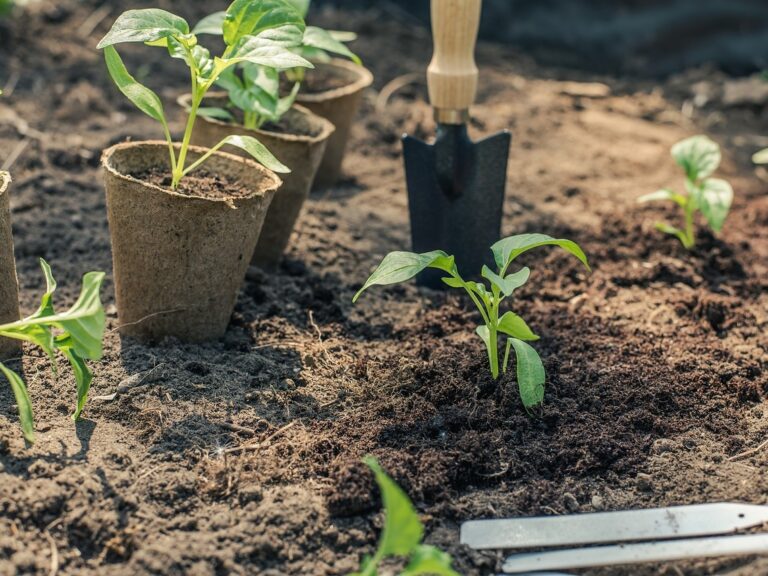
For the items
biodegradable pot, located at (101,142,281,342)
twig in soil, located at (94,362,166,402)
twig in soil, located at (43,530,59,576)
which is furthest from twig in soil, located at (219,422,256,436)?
twig in soil, located at (43,530,59,576)

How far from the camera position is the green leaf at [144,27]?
1954 millimetres

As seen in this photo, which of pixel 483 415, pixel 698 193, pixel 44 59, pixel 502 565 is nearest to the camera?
pixel 502 565

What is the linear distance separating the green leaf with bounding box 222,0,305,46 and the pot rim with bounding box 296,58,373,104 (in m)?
1.00

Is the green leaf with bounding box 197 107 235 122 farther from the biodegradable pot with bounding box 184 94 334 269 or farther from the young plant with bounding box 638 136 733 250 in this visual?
the young plant with bounding box 638 136 733 250

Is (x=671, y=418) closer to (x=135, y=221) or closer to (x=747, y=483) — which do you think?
(x=747, y=483)

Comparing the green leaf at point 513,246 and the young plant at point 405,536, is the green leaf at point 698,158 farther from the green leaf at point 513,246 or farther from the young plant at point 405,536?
the young plant at point 405,536

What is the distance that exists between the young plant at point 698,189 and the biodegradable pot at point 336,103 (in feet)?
3.69

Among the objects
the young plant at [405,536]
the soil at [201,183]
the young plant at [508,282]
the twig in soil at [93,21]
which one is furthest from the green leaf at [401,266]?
the twig in soil at [93,21]

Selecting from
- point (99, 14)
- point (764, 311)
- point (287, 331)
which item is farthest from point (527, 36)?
point (287, 331)

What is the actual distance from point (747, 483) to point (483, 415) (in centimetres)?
58

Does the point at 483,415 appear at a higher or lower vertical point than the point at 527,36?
lower

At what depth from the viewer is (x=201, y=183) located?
2.26m

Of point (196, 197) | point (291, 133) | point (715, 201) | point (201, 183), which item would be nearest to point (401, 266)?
point (196, 197)

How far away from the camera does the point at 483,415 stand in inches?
79.8
